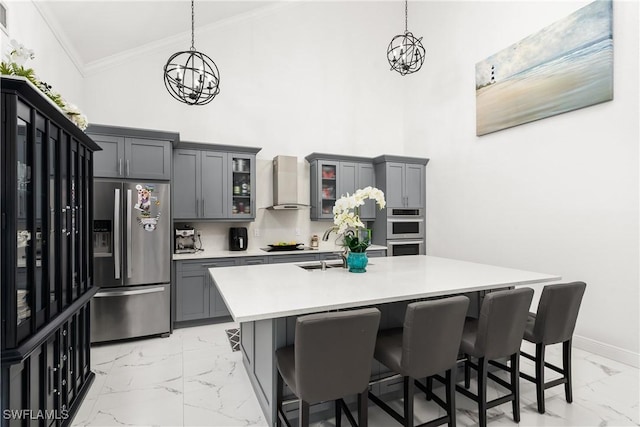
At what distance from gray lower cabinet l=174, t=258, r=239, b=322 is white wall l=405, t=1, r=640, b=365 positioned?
3338mm

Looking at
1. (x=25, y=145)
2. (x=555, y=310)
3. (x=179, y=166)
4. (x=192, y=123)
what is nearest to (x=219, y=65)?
(x=192, y=123)

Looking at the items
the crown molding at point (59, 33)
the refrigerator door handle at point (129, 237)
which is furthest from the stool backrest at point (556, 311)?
the crown molding at point (59, 33)

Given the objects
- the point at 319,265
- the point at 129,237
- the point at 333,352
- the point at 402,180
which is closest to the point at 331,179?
the point at 402,180

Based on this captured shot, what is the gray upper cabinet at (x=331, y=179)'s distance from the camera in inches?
187

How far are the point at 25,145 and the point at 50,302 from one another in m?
0.84

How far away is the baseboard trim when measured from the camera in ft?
9.19

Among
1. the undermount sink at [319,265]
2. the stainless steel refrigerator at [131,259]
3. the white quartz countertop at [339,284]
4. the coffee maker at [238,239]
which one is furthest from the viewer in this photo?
the coffee maker at [238,239]

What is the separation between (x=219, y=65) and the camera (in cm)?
448

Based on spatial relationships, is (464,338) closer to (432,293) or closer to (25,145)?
(432,293)

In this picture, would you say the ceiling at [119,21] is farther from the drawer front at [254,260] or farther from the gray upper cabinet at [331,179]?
the drawer front at [254,260]

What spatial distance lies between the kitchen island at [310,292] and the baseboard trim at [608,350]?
1.41 meters

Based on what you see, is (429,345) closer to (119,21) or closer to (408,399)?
(408,399)

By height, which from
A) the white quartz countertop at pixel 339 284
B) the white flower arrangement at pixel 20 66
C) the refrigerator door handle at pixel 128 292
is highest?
the white flower arrangement at pixel 20 66

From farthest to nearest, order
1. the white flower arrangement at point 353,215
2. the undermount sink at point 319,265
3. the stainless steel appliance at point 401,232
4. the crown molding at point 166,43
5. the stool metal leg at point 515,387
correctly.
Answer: the stainless steel appliance at point 401,232 < the crown molding at point 166,43 < the undermount sink at point 319,265 < the white flower arrangement at point 353,215 < the stool metal leg at point 515,387
